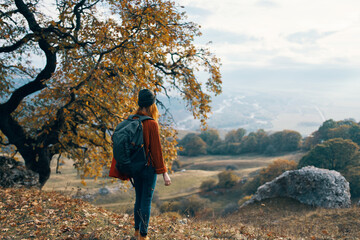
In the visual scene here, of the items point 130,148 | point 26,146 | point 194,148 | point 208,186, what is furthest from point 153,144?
point 194,148

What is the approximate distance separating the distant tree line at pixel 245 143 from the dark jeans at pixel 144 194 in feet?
301

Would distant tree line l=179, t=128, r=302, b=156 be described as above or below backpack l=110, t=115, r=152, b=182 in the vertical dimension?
below

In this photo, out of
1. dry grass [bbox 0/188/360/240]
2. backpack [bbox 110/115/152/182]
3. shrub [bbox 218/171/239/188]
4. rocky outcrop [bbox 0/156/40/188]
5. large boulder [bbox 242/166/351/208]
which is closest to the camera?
backpack [bbox 110/115/152/182]

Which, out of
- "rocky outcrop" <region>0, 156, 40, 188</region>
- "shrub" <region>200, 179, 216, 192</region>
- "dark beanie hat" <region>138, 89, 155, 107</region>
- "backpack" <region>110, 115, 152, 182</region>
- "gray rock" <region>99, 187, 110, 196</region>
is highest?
"dark beanie hat" <region>138, 89, 155, 107</region>

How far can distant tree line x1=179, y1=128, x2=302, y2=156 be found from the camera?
99.6 meters

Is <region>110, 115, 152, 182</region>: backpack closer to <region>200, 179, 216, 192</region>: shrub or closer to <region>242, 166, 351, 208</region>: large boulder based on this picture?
<region>242, 166, 351, 208</region>: large boulder

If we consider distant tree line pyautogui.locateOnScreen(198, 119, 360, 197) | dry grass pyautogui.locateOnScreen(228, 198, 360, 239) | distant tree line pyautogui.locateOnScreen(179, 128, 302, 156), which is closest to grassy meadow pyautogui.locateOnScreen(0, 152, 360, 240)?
dry grass pyautogui.locateOnScreen(228, 198, 360, 239)

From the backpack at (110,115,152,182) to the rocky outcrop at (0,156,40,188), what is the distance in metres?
9.12

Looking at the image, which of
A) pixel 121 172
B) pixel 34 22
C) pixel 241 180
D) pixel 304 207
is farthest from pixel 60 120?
pixel 241 180

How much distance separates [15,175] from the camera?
1187 cm

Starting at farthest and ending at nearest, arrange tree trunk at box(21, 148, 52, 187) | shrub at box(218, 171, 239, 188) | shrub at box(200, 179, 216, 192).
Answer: shrub at box(200, 179, 216, 192) → shrub at box(218, 171, 239, 188) → tree trunk at box(21, 148, 52, 187)

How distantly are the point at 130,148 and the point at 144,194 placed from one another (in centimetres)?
107

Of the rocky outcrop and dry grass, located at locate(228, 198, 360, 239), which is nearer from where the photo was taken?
dry grass, located at locate(228, 198, 360, 239)

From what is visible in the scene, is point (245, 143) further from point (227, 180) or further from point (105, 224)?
point (105, 224)
